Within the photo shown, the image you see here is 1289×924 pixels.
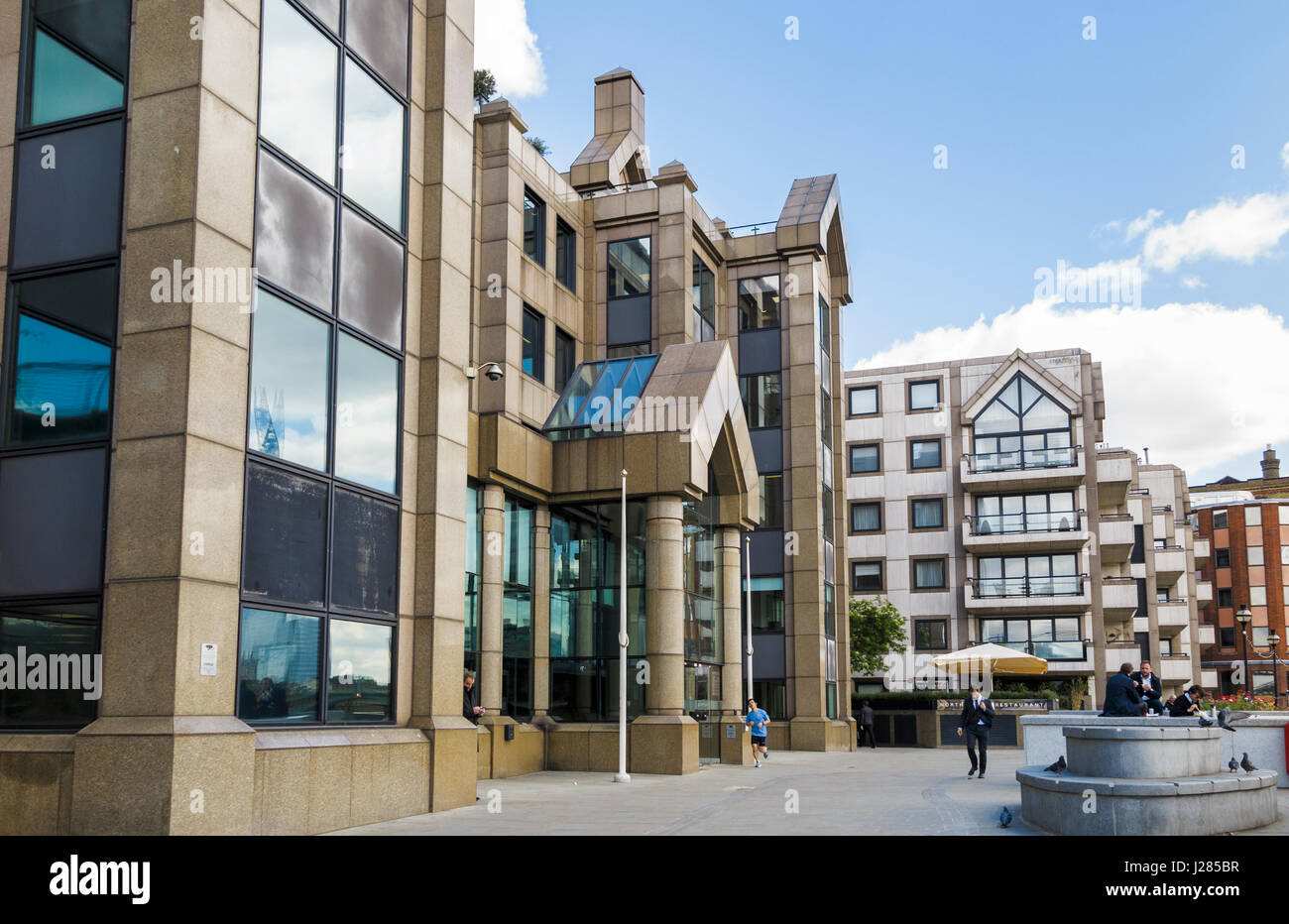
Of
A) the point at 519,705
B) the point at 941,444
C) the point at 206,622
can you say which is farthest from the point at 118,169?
the point at 941,444

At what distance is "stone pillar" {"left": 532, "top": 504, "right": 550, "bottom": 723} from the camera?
1087 inches

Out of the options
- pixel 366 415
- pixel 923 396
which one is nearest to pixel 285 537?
pixel 366 415

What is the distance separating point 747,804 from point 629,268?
20.1 metres

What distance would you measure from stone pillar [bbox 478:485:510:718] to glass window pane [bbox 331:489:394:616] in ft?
28.4

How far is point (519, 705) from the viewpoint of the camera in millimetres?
27266

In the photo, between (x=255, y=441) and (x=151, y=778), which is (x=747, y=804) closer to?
(x=255, y=441)

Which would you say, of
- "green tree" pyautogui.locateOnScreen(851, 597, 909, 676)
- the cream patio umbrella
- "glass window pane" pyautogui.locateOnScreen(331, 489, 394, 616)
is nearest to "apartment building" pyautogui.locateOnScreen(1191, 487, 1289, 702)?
"green tree" pyautogui.locateOnScreen(851, 597, 909, 676)

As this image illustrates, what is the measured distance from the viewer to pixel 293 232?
15422 millimetres

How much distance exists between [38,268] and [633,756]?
16425 mm

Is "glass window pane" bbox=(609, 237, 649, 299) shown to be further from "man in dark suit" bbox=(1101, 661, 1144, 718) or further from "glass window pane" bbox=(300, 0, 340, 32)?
"man in dark suit" bbox=(1101, 661, 1144, 718)

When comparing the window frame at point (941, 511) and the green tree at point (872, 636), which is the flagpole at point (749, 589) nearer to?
the green tree at point (872, 636)

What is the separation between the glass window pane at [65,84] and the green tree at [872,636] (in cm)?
4478
